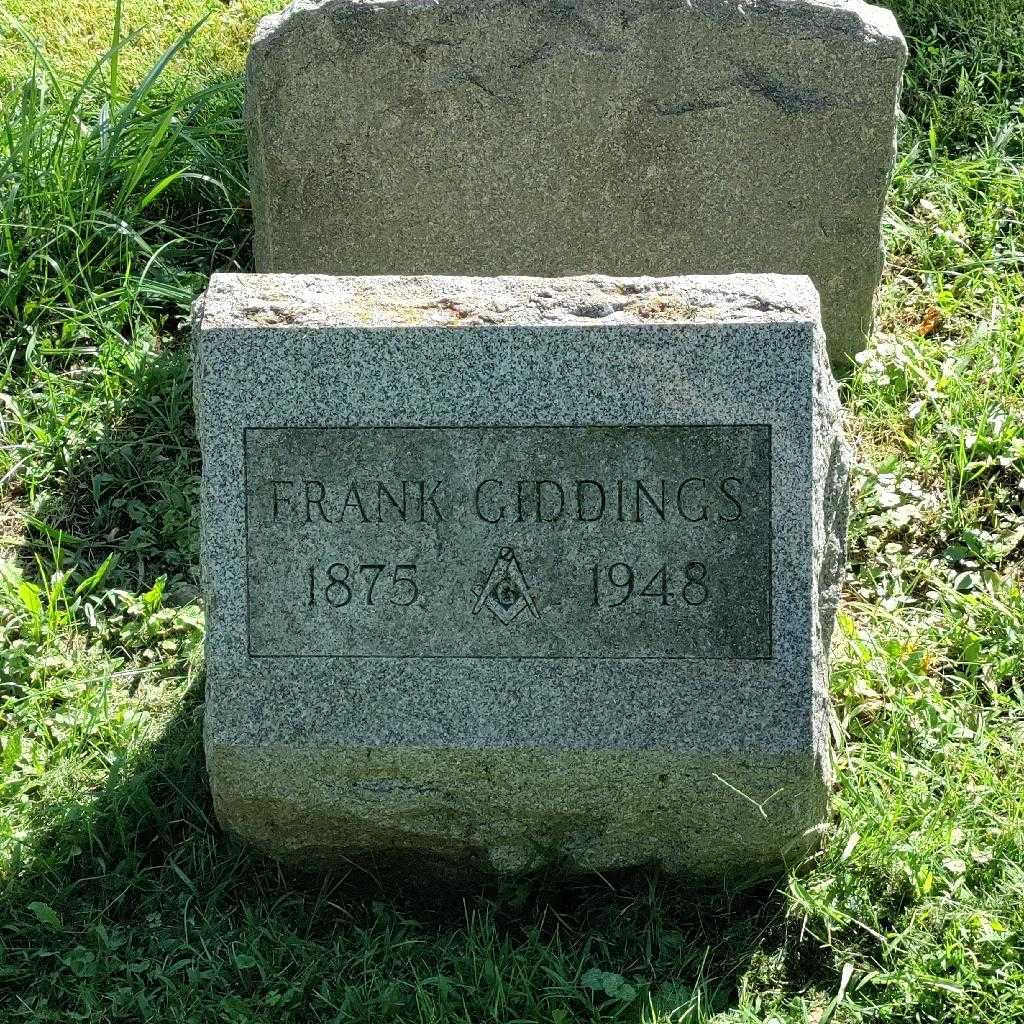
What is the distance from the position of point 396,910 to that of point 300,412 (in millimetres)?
917

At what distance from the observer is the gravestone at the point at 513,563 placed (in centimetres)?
245

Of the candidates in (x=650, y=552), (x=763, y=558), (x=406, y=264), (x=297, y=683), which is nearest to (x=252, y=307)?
(x=297, y=683)

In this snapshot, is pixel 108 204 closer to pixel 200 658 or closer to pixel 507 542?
pixel 200 658

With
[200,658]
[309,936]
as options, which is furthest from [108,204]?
[309,936]

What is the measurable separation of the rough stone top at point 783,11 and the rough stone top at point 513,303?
1369mm

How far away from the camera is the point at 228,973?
2.51m

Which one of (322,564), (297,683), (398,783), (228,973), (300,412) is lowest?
(228,973)

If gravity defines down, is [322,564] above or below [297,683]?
above

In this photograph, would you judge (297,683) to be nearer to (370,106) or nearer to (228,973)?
(228,973)

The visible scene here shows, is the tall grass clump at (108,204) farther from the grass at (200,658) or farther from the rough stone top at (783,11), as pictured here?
the rough stone top at (783,11)

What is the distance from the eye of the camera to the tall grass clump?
13.4ft

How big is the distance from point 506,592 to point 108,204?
2498 mm

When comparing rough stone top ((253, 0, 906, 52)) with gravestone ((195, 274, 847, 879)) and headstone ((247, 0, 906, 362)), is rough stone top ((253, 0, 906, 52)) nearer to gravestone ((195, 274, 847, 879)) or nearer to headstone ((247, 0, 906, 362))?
headstone ((247, 0, 906, 362))

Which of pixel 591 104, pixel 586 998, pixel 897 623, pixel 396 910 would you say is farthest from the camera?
pixel 591 104
